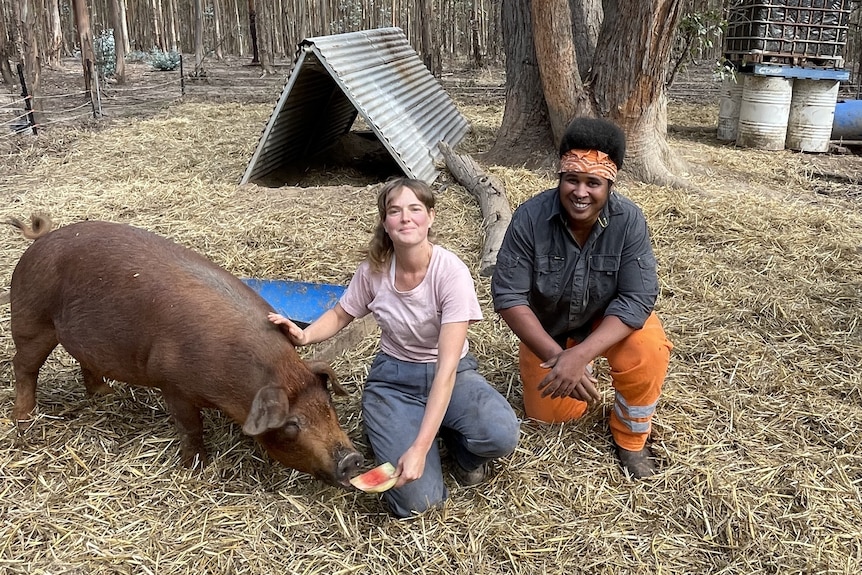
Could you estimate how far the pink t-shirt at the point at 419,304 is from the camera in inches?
102

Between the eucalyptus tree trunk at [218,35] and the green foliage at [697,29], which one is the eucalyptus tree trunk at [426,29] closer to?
the green foliage at [697,29]

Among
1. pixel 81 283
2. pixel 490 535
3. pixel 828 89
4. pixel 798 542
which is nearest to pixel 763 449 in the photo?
pixel 798 542

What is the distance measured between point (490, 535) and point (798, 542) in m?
1.01

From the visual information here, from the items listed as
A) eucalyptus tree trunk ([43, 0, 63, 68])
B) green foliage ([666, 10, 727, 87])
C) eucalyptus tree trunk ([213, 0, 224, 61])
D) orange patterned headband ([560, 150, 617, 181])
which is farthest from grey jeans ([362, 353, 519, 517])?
eucalyptus tree trunk ([213, 0, 224, 61])

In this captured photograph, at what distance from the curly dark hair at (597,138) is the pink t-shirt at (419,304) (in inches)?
24.3

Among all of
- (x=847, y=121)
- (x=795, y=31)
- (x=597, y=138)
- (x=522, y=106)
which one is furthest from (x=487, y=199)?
(x=847, y=121)

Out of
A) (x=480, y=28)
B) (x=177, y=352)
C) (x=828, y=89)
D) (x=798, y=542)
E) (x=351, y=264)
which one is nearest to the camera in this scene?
(x=798, y=542)

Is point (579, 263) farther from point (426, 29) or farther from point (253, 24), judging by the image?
point (253, 24)

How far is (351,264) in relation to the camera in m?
4.93

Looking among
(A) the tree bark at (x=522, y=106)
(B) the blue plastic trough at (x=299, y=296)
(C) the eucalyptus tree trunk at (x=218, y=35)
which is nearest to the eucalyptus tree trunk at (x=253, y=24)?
(C) the eucalyptus tree trunk at (x=218, y=35)

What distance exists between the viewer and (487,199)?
5.89 meters

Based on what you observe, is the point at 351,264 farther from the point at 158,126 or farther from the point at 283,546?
the point at 158,126

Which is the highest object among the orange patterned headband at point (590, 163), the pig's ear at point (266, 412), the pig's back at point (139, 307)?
the orange patterned headband at point (590, 163)

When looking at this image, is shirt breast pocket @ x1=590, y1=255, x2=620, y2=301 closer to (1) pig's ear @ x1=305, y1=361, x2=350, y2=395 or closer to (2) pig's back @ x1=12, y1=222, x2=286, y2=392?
(1) pig's ear @ x1=305, y1=361, x2=350, y2=395
